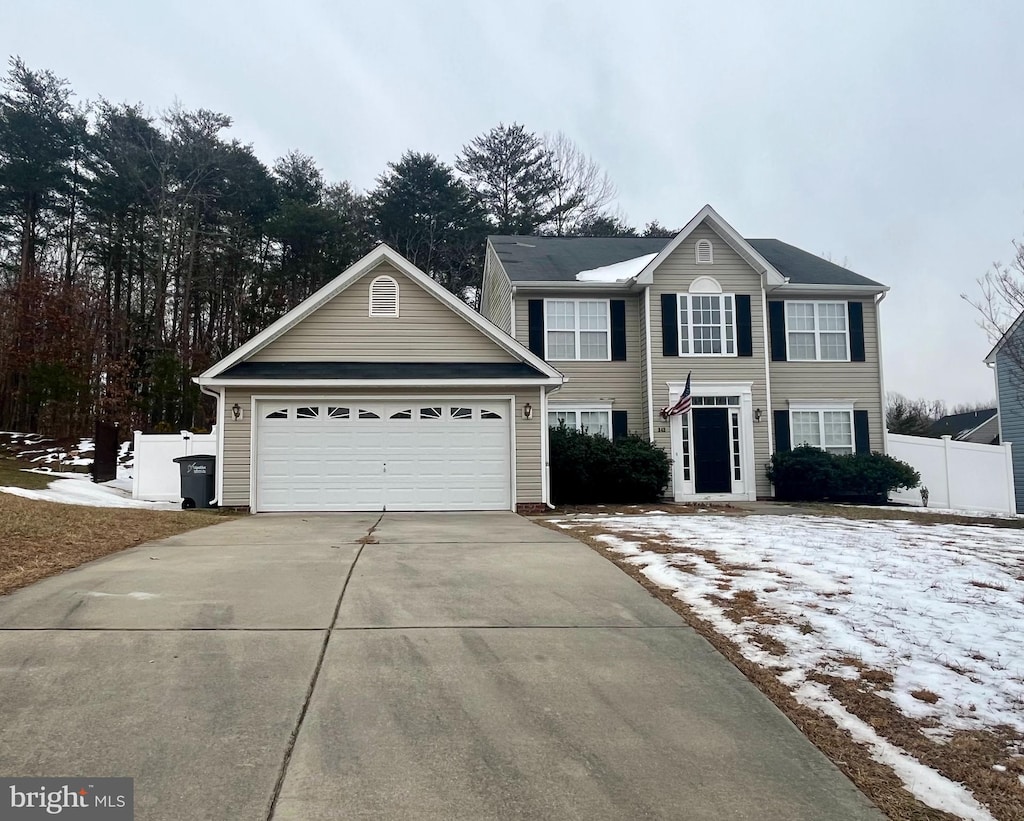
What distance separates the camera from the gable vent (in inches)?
556

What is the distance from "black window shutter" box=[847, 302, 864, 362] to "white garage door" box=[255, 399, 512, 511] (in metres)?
9.97

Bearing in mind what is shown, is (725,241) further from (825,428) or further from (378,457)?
(378,457)

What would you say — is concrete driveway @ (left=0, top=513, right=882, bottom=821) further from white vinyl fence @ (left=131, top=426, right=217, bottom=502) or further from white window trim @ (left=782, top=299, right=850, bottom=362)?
white window trim @ (left=782, top=299, right=850, bottom=362)

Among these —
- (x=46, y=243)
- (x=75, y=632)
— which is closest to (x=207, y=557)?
(x=75, y=632)

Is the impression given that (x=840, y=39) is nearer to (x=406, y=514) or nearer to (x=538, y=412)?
(x=538, y=412)

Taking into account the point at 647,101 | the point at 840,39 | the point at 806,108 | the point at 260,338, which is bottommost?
the point at 260,338

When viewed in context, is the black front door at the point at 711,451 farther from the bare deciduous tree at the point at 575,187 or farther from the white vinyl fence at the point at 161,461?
the bare deciduous tree at the point at 575,187

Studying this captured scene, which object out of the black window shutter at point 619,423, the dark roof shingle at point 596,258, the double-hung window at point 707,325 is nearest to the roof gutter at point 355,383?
the black window shutter at point 619,423

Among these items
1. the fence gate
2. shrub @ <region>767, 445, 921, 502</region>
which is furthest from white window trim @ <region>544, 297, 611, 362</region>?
the fence gate

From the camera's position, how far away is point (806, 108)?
1712 cm

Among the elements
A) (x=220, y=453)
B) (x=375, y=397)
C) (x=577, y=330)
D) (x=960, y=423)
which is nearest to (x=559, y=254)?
(x=577, y=330)

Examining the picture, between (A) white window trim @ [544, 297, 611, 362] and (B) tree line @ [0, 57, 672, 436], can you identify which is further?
(B) tree line @ [0, 57, 672, 436]

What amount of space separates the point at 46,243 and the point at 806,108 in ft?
93.4

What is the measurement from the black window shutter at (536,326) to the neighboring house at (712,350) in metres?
0.02
